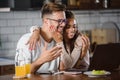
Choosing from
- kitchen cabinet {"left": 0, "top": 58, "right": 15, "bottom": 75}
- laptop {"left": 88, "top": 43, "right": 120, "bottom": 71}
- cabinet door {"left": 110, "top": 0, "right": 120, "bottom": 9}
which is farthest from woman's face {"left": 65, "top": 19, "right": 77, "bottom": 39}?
cabinet door {"left": 110, "top": 0, "right": 120, "bottom": 9}

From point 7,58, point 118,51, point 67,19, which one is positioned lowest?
point 7,58

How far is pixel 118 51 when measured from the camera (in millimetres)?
2492

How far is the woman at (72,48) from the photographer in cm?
282

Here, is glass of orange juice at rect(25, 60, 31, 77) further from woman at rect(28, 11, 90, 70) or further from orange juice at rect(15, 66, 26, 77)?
woman at rect(28, 11, 90, 70)

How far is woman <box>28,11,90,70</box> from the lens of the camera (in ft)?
9.24

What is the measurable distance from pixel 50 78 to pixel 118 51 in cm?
59

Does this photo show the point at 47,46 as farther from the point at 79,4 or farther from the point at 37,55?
the point at 79,4

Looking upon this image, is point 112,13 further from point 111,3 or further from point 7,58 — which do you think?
point 7,58

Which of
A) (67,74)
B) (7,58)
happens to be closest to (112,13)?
(7,58)

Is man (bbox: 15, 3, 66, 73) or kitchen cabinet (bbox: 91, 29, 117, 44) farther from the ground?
man (bbox: 15, 3, 66, 73)

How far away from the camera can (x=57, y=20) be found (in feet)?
A: 9.04

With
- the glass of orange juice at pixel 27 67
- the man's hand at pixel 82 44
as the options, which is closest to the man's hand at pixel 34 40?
the glass of orange juice at pixel 27 67

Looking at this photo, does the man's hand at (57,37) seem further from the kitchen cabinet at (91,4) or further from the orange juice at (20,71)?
the kitchen cabinet at (91,4)

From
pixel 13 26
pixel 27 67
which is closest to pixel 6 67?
pixel 13 26
